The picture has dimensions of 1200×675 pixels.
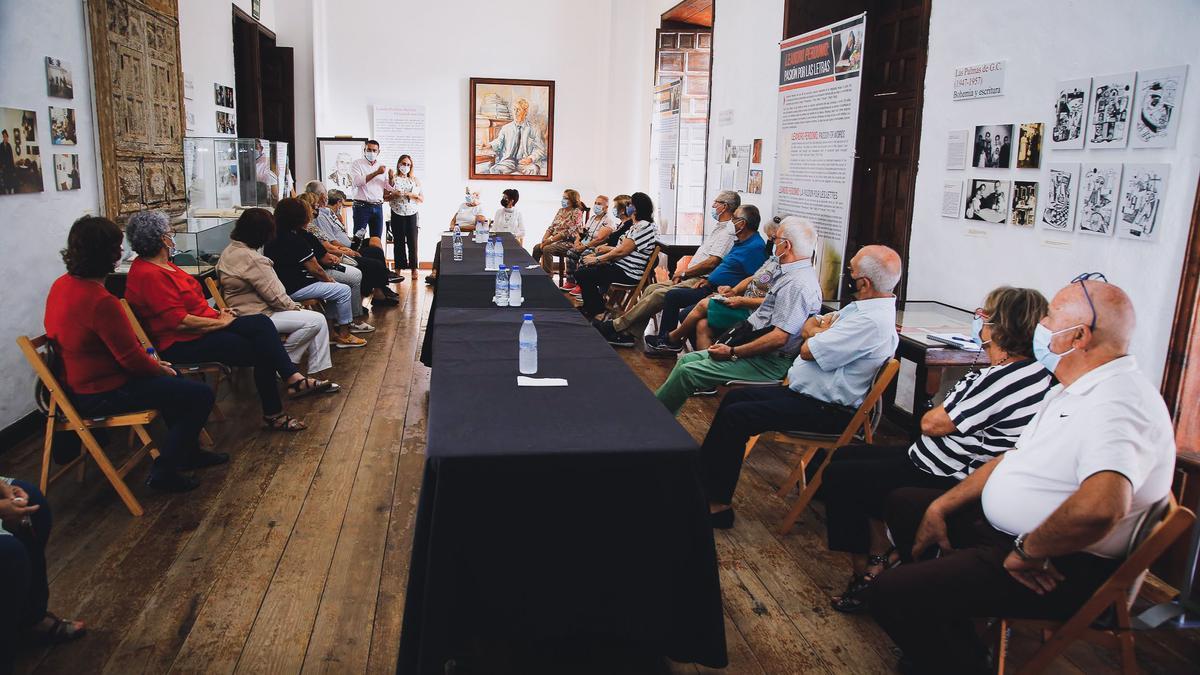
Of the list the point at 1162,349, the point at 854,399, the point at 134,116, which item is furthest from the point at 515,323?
the point at 134,116

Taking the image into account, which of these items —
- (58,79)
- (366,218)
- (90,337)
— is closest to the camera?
(90,337)

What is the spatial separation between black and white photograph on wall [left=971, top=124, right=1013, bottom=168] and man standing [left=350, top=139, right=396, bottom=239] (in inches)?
293

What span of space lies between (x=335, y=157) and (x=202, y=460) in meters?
7.90

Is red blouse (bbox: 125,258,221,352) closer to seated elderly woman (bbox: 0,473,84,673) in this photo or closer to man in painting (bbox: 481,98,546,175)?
seated elderly woman (bbox: 0,473,84,673)

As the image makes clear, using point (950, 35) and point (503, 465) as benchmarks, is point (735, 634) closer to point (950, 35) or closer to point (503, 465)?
point (503, 465)

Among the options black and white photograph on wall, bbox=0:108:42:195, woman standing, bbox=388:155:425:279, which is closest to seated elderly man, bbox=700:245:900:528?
black and white photograph on wall, bbox=0:108:42:195

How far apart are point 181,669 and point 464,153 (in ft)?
33.1

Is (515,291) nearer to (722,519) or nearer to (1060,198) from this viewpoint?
(722,519)

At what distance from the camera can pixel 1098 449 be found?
192 cm

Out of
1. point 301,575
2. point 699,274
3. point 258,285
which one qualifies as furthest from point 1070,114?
point 258,285

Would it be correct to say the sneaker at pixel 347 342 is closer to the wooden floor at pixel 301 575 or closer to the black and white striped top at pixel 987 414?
the wooden floor at pixel 301 575

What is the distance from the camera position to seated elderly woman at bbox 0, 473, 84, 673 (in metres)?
2.07

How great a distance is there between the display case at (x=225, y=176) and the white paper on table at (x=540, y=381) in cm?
483

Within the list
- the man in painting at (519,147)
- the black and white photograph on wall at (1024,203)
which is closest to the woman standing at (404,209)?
the man in painting at (519,147)
